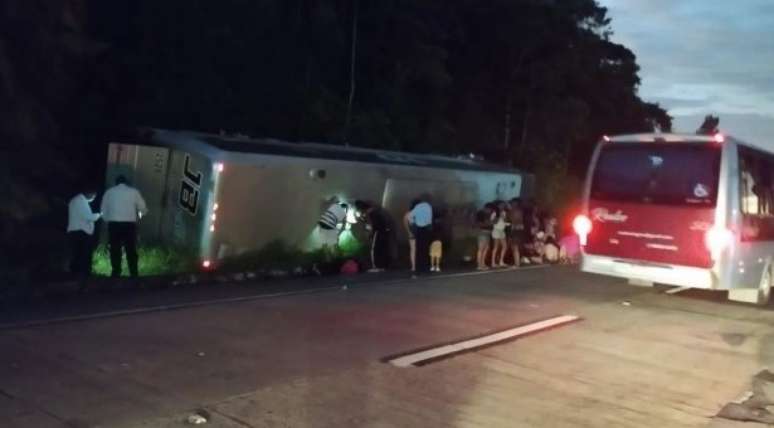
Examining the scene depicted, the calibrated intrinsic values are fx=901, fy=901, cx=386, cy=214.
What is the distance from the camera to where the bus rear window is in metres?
13.7

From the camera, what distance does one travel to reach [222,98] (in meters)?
23.9

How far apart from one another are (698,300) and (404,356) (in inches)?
329

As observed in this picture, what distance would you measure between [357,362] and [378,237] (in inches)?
341

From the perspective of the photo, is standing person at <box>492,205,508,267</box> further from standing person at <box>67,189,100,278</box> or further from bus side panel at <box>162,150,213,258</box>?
standing person at <box>67,189,100,278</box>

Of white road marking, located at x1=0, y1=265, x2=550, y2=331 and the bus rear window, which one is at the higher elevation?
the bus rear window

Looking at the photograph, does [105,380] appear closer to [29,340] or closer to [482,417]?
[29,340]

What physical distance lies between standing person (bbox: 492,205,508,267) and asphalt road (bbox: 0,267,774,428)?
5134 millimetres

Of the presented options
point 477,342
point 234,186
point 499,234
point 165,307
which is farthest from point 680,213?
point 165,307

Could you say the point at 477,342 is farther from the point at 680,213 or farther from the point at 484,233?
the point at 484,233

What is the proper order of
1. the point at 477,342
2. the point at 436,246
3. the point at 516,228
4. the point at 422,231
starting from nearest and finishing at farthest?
the point at 477,342 → the point at 422,231 → the point at 436,246 → the point at 516,228

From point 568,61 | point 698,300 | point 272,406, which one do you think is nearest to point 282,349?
point 272,406

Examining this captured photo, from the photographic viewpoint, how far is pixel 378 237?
17453 millimetres

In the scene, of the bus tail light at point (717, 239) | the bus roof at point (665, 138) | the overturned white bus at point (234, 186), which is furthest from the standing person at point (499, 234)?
the bus tail light at point (717, 239)

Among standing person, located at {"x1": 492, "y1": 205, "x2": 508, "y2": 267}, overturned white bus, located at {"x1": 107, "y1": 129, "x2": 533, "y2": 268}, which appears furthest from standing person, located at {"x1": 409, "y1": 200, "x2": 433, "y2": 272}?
standing person, located at {"x1": 492, "y1": 205, "x2": 508, "y2": 267}
